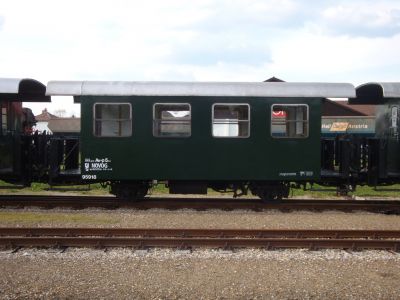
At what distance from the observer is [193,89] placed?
11.3 m

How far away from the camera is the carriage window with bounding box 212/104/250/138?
11.3 metres

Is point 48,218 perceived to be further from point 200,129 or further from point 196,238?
point 200,129

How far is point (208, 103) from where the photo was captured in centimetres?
1124

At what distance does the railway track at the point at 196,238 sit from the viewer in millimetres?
7719

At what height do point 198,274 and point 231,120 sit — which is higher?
point 231,120

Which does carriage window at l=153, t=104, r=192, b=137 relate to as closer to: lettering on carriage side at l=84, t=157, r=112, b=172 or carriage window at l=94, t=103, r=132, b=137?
carriage window at l=94, t=103, r=132, b=137

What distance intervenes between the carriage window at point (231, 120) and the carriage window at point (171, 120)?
0.68 meters

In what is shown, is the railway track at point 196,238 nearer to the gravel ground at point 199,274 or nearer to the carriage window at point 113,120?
the gravel ground at point 199,274

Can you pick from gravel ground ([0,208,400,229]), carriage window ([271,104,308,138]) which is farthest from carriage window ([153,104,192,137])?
carriage window ([271,104,308,138])

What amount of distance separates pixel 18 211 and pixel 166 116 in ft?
14.0

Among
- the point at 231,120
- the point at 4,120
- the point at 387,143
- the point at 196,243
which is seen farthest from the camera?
the point at 4,120

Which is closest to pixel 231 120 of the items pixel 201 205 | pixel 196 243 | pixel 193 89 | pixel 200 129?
pixel 200 129

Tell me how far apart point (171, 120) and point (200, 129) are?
0.78 metres

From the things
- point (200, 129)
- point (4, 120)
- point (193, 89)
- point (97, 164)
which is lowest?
point (97, 164)
